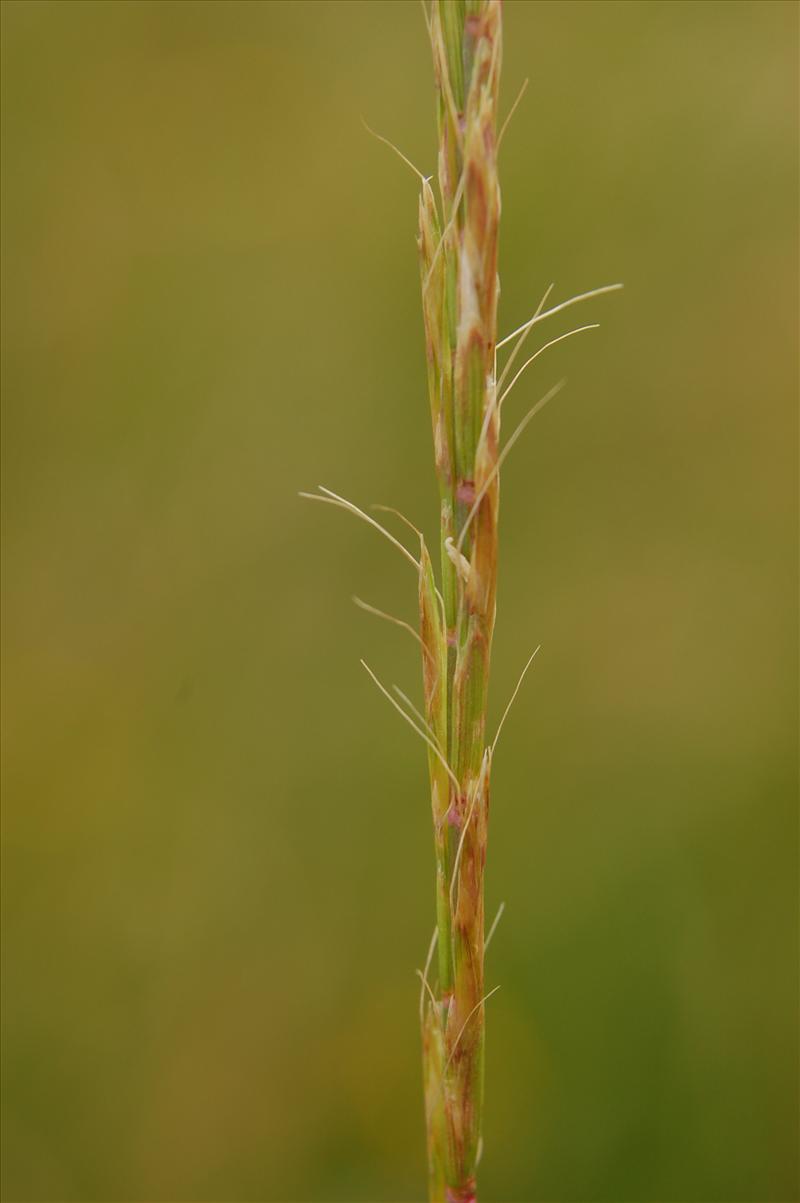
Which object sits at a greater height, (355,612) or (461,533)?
(461,533)

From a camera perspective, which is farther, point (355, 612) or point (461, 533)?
point (355, 612)

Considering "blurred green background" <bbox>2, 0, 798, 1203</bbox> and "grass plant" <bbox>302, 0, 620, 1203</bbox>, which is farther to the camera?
"blurred green background" <bbox>2, 0, 798, 1203</bbox>

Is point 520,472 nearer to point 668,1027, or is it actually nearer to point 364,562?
point 364,562

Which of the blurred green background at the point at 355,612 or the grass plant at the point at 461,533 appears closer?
the grass plant at the point at 461,533
